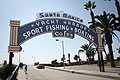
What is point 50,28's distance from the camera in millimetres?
18188

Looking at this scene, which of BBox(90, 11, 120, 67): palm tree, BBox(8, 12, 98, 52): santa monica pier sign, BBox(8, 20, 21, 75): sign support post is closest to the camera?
BBox(8, 20, 21, 75): sign support post

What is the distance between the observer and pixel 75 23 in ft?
66.8

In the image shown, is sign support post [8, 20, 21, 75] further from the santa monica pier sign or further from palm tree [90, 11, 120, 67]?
palm tree [90, 11, 120, 67]

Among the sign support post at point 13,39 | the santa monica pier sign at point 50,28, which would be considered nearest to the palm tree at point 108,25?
the santa monica pier sign at point 50,28

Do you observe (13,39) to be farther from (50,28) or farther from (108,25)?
(108,25)

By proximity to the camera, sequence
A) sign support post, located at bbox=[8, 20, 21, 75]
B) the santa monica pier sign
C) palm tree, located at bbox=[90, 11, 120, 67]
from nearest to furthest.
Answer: sign support post, located at bbox=[8, 20, 21, 75], the santa monica pier sign, palm tree, located at bbox=[90, 11, 120, 67]

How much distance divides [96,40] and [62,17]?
6.77 meters

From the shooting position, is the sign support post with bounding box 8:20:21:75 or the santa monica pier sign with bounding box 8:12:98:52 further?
the santa monica pier sign with bounding box 8:12:98:52

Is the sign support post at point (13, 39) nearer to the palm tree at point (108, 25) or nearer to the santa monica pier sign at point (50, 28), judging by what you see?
the santa monica pier sign at point (50, 28)

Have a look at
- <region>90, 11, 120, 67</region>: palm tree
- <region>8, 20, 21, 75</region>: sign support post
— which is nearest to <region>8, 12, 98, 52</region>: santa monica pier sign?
<region>8, 20, 21, 75</region>: sign support post

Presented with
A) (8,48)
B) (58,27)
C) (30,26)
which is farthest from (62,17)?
(8,48)

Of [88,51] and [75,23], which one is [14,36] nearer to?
[75,23]

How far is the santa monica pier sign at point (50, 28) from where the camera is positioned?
15672mm

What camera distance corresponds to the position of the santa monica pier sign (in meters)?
15.7
